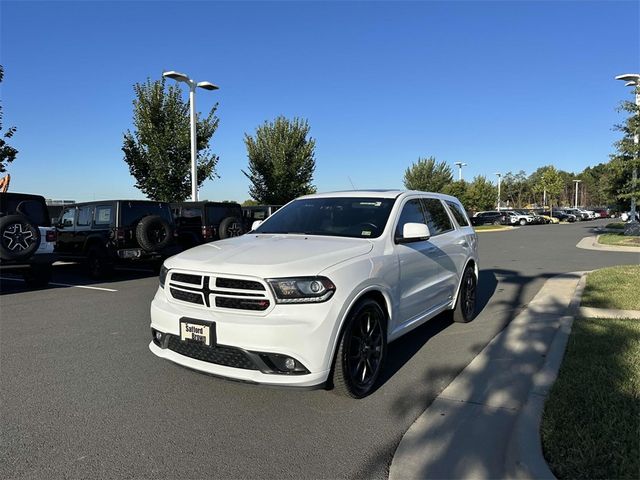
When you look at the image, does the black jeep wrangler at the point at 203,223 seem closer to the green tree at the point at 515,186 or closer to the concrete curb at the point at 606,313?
the concrete curb at the point at 606,313

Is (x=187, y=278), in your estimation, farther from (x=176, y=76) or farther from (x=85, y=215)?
(x=176, y=76)

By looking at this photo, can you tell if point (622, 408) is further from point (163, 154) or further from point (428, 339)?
point (163, 154)

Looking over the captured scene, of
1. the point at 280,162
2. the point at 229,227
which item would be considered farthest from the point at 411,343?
the point at 280,162

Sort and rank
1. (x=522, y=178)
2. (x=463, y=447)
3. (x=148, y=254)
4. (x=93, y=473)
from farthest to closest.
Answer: (x=522, y=178)
(x=148, y=254)
(x=463, y=447)
(x=93, y=473)

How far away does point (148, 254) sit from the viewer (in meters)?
10.8

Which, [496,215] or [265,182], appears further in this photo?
[496,215]

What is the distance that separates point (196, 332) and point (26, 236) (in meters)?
6.33

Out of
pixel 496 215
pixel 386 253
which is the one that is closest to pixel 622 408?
pixel 386 253

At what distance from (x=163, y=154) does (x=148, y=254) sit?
9891 millimetres

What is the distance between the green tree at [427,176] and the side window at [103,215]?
37092mm

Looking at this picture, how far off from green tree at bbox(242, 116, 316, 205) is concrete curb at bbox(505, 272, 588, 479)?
2304 cm

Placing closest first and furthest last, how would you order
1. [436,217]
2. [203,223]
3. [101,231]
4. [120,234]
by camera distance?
[436,217] → [120,234] → [101,231] → [203,223]

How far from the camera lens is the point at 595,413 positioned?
3.33 metres

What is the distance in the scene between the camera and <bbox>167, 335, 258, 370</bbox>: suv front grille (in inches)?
137
